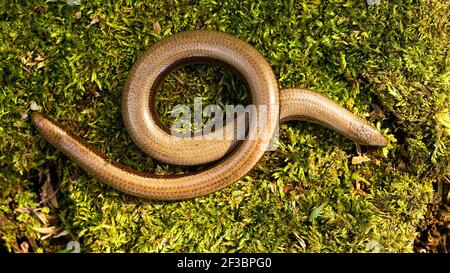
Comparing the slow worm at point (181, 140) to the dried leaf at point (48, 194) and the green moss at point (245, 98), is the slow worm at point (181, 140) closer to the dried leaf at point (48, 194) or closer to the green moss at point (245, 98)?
the green moss at point (245, 98)

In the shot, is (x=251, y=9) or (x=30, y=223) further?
(x=30, y=223)

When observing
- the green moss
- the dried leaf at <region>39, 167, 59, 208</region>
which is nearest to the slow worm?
the green moss

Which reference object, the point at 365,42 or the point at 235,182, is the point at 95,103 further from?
the point at 365,42

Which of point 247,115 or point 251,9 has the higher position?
point 251,9

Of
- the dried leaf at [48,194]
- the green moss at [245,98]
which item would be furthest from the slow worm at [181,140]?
the dried leaf at [48,194]

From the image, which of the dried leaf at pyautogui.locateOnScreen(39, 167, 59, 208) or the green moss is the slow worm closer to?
the green moss

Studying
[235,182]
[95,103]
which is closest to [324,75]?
[235,182]

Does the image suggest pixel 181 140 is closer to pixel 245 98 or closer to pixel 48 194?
pixel 245 98
